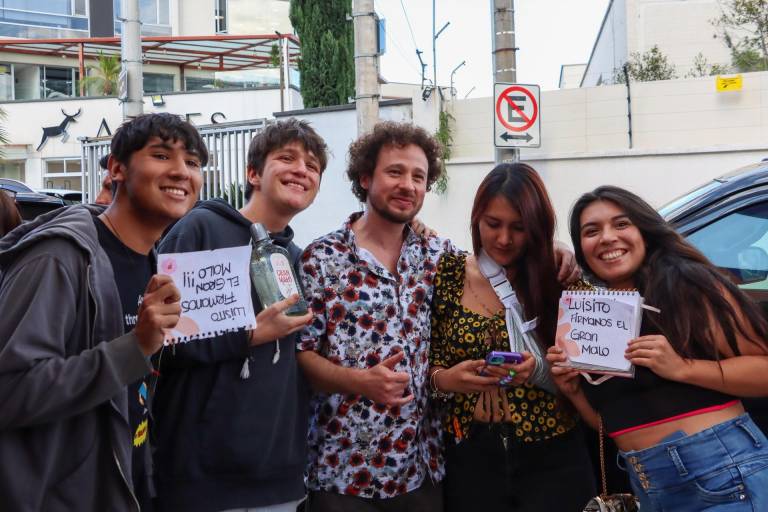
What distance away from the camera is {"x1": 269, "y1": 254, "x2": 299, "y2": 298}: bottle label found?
2.63m

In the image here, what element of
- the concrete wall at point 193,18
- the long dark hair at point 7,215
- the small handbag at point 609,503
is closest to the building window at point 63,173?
the concrete wall at point 193,18

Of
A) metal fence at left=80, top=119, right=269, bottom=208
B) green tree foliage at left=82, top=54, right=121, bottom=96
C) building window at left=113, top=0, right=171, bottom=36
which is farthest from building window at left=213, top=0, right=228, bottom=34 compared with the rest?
metal fence at left=80, top=119, right=269, bottom=208

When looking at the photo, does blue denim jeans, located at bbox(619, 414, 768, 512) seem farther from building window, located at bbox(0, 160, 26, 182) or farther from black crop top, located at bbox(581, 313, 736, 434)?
building window, located at bbox(0, 160, 26, 182)

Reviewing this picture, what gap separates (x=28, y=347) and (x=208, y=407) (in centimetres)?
74

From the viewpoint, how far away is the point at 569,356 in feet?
8.79

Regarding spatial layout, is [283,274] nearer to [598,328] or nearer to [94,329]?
[94,329]

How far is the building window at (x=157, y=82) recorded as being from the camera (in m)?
30.5

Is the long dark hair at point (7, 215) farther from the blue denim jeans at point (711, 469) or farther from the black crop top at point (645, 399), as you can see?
the blue denim jeans at point (711, 469)

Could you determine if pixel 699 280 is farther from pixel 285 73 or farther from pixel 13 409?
pixel 285 73

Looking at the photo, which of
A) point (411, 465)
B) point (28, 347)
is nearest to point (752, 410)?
point (411, 465)

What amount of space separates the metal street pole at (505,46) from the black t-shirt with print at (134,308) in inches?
255

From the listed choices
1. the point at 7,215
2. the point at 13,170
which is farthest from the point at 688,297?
the point at 13,170

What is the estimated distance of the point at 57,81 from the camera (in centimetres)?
3027

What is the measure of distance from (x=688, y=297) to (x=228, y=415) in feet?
5.08
